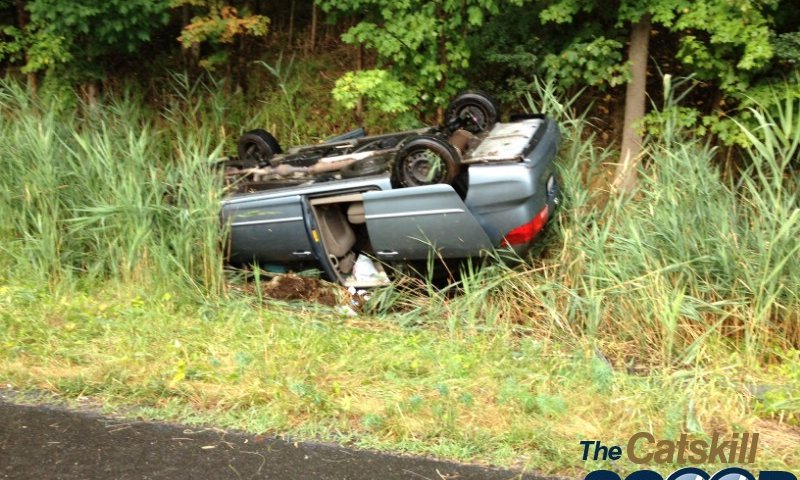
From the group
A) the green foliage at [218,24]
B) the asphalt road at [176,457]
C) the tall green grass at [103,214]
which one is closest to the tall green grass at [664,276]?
the tall green grass at [103,214]

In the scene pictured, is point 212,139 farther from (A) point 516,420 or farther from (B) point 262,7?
(A) point 516,420

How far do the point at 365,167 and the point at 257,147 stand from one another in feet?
5.72

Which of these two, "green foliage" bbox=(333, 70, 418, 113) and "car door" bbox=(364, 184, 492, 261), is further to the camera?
"green foliage" bbox=(333, 70, 418, 113)

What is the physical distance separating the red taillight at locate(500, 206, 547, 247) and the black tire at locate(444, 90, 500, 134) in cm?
147

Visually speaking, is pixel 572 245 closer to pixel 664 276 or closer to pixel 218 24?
pixel 664 276

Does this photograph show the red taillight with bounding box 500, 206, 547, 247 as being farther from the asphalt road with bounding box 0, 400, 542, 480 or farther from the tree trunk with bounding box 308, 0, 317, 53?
the tree trunk with bounding box 308, 0, 317, 53

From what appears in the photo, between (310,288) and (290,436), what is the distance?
2.38 m

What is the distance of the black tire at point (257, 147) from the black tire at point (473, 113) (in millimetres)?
1706

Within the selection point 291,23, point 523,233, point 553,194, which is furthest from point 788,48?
point 291,23

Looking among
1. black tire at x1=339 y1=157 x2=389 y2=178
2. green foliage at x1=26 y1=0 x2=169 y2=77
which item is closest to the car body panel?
black tire at x1=339 y1=157 x2=389 y2=178

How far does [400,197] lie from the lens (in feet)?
19.6

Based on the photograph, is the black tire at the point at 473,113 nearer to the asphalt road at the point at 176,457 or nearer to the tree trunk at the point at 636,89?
the tree trunk at the point at 636,89

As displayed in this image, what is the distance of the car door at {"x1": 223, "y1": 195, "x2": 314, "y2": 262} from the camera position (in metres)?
6.43

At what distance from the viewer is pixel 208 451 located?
4.13 meters
